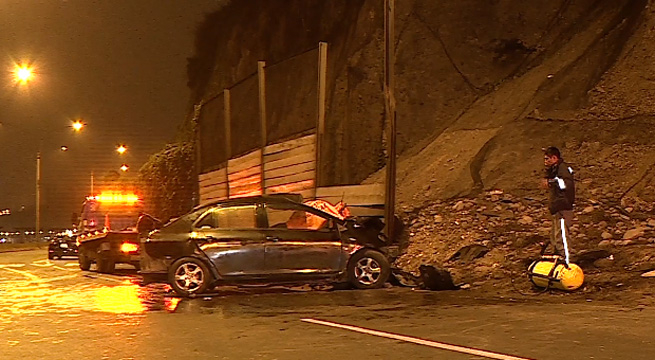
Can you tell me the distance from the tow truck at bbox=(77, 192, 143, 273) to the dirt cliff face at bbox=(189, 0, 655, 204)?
17.5ft

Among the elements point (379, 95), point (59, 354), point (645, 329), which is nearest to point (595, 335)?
point (645, 329)

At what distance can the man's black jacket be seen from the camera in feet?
37.2

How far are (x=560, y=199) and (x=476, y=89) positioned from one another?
1356 cm

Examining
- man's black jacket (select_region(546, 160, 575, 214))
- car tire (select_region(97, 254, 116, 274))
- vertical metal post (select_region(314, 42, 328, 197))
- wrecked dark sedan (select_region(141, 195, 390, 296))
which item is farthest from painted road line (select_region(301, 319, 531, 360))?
car tire (select_region(97, 254, 116, 274))

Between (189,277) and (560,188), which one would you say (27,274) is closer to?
(189,277)

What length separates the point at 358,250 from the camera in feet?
42.2

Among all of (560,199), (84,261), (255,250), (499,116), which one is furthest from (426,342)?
(84,261)

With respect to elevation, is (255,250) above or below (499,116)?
below

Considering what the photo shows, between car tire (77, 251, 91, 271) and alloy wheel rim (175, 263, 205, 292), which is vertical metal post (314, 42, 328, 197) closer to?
car tire (77, 251, 91, 271)

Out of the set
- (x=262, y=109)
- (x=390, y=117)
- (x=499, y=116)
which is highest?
(x=262, y=109)

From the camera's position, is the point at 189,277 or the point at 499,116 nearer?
the point at 189,277

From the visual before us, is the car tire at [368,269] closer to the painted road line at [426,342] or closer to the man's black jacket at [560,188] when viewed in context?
the man's black jacket at [560,188]

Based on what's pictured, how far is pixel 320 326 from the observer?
8.88 m

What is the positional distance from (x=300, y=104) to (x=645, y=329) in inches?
895
